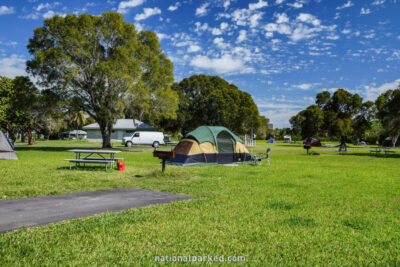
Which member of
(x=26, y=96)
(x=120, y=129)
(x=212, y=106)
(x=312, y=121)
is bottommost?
(x=120, y=129)

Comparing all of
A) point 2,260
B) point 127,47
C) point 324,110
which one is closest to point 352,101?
point 324,110

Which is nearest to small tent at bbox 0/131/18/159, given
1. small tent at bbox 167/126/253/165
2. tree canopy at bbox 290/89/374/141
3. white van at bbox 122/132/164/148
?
small tent at bbox 167/126/253/165

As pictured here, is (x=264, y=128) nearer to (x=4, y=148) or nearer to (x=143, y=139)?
(x=143, y=139)

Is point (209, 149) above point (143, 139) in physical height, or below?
below

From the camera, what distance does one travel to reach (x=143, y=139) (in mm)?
38375

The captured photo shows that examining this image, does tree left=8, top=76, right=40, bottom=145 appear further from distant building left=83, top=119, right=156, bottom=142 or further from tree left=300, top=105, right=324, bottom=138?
tree left=300, top=105, right=324, bottom=138

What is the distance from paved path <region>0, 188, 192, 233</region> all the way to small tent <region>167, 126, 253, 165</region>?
7.68 meters

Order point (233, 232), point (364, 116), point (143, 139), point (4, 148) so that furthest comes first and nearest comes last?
point (364, 116)
point (143, 139)
point (4, 148)
point (233, 232)

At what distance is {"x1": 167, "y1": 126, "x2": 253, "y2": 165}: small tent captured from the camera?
51.0 feet

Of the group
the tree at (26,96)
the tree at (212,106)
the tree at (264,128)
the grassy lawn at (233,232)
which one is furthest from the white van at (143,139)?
the tree at (264,128)

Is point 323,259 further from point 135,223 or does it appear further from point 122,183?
point 122,183

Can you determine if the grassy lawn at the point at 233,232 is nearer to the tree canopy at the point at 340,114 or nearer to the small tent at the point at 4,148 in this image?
the small tent at the point at 4,148

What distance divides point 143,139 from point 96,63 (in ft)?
45.0

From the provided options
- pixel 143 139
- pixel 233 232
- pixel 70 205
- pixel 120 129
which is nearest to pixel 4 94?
pixel 143 139
